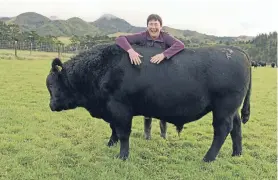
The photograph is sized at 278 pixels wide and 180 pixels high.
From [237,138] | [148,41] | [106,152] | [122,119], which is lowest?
[106,152]

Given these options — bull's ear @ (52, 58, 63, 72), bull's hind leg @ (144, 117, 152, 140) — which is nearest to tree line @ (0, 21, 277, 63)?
bull's hind leg @ (144, 117, 152, 140)

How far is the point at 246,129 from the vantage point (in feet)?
28.4

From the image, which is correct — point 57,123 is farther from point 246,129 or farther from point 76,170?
point 246,129

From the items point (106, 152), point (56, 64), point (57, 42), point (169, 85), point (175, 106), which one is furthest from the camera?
point (57, 42)

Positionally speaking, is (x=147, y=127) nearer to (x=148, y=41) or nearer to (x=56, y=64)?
(x=148, y=41)

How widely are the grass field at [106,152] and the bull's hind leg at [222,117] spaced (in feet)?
0.67

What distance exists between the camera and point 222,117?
5.60 m

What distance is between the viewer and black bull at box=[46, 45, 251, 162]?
5520 mm

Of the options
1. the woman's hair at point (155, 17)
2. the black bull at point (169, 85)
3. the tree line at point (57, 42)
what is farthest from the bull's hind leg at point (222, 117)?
the tree line at point (57, 42)

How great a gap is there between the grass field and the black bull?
0.43 m

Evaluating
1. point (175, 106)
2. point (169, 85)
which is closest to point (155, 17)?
point (169, 85)

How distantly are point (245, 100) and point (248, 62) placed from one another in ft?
2.43

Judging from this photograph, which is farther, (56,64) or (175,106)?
(56,64)

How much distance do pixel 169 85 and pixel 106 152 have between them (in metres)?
1.77
